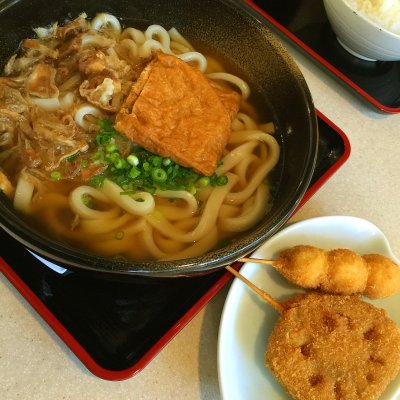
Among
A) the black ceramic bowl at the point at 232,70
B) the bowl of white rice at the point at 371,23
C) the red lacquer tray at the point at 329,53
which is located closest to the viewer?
the black ceramic bowl at the point at 232,70

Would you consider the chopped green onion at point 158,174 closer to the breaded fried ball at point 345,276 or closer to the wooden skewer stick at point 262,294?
the wooden skewer stick at point 262,294

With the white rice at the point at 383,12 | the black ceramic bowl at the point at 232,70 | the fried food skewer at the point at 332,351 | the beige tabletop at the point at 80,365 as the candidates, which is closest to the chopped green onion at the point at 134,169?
the black ceramic bowl at the point at 232,70

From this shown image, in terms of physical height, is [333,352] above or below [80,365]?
above

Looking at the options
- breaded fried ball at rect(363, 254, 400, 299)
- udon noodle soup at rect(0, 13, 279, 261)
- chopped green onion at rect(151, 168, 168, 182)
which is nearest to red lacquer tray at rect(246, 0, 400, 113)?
udon noodle soup at rect(0, 13, 279, 261)

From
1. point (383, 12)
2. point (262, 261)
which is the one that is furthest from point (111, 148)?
point (383, 12)

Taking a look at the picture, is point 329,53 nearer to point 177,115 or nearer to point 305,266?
point 177,115

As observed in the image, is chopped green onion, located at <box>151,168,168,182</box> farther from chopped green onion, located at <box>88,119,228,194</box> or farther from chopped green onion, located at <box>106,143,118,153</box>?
chopped green onion, located at <box>106,143,118,153</box>

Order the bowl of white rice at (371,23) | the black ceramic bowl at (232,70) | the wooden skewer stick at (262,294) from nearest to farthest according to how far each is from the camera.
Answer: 1. the black ceramic bowl at (232,70)
2. the wooden skewer stick at (262,294)
3. the bowl of white rice at (371,23)
